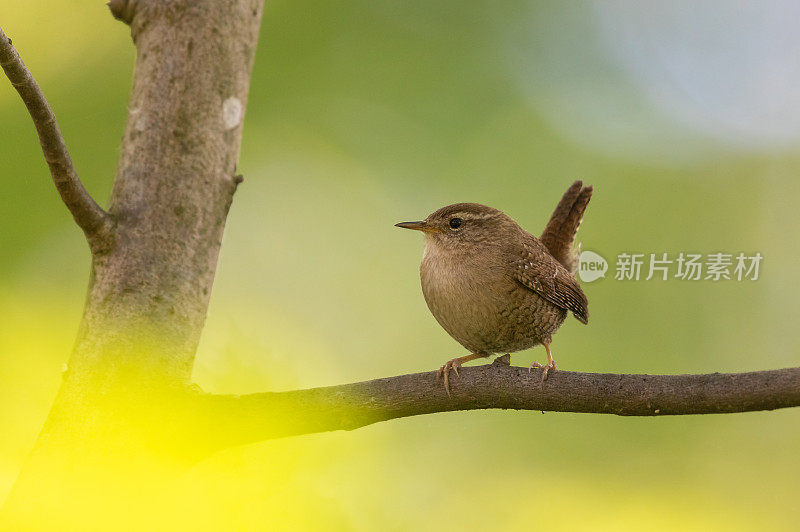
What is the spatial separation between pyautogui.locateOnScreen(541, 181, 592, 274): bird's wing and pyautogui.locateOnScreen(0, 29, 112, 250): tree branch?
6.84 ft

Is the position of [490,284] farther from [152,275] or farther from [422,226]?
[152,275]

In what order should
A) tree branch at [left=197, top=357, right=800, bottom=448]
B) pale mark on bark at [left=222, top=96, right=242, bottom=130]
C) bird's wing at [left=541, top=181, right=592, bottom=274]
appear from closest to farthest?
tree branch at [left=197, top=357, right=800, bottom=448]
pale mark on bark at [left=222, top=96, right=242, bottom=130]
bird's wing at [left=541, top=181, right=592, bottom=274]

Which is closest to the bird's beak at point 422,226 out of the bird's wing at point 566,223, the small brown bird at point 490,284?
the small brown bird at point 490,284

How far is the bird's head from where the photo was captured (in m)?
2.85

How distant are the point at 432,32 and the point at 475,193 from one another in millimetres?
1316

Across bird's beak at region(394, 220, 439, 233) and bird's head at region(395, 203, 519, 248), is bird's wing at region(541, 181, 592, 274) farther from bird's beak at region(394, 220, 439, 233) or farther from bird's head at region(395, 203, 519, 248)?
bird's beak at region(394, 220, 439, 233)

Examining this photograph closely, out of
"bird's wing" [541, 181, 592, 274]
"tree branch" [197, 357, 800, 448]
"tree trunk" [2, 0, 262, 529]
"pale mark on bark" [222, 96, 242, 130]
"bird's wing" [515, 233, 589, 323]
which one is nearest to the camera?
"tree branch" [197, 357, 800, 448]

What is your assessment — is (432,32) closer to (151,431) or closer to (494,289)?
(494,289)

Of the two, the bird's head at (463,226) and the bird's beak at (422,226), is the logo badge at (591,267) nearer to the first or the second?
the bird's head at (463,226)

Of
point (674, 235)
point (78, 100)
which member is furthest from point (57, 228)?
point (674, 235)

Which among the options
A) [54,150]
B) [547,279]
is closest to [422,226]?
[547,279]

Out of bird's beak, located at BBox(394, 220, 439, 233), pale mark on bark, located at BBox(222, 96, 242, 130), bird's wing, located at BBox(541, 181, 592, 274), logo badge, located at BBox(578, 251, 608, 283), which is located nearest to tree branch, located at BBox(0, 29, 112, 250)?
pale mark on bark, located at BBox(222, 96, 242, 130)

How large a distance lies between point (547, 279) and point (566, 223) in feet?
2.21

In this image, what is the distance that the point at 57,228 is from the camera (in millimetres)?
3705
